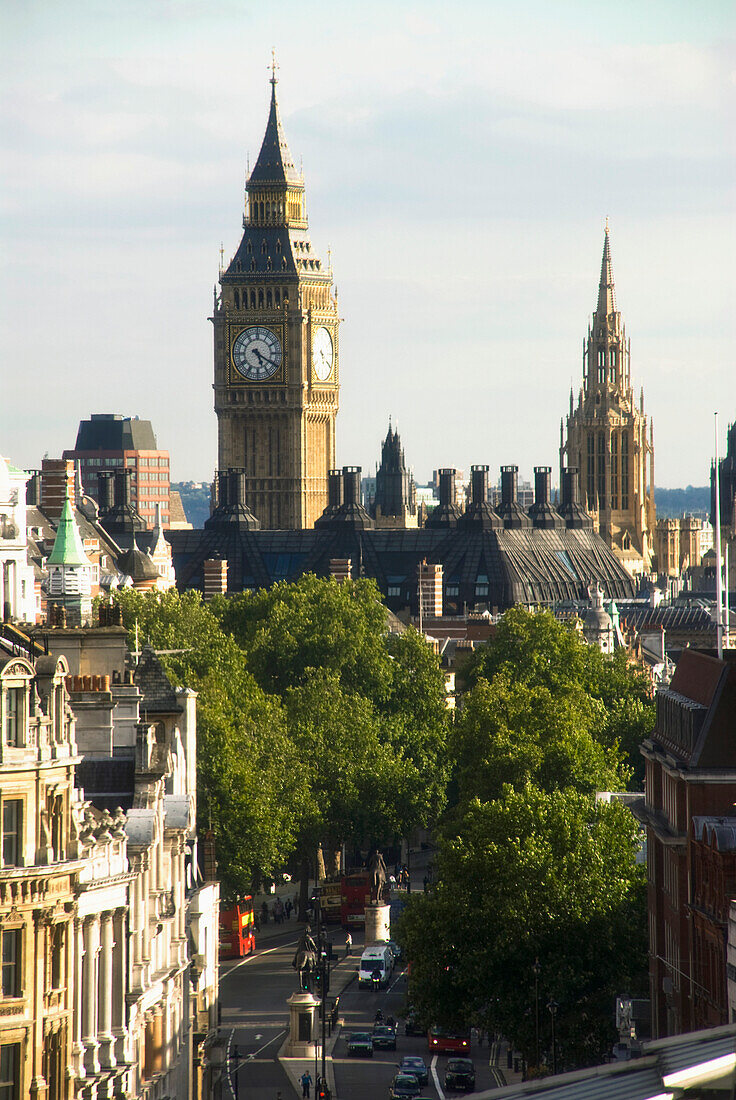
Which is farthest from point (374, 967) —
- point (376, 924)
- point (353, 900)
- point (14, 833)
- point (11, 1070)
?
point (14, 833)

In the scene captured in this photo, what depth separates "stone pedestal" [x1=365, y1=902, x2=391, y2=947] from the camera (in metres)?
116

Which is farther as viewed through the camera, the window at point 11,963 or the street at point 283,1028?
the street at point 283,1028

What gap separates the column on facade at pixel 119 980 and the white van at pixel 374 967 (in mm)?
43128

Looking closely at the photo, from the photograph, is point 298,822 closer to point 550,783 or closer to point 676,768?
point 550,783

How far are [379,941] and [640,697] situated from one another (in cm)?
5183

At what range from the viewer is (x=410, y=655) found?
164 m

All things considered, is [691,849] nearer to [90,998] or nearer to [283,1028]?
[90,998]

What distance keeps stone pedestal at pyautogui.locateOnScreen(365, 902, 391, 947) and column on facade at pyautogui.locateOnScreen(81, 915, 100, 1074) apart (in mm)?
54518

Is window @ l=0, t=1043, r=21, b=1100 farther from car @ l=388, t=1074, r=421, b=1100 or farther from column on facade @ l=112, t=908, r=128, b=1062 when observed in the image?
car @ l=388, t=1074, r=421, b=1100

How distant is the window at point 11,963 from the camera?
2253 inches

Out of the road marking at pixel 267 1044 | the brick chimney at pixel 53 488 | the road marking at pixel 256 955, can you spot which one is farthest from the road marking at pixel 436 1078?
the brick chimney at pixel 53 488

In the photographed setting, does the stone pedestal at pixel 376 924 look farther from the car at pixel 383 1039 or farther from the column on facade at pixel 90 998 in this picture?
the column on facade at pixel 90 998

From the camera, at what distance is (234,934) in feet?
371

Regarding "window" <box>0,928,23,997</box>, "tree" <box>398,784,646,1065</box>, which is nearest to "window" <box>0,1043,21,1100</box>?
"window" <box>0,928,23,997</box>
